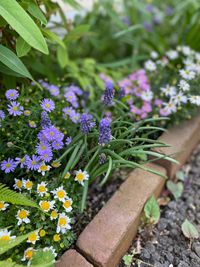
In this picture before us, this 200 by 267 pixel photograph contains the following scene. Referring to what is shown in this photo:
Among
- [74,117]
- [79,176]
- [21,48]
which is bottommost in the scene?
[79,176]

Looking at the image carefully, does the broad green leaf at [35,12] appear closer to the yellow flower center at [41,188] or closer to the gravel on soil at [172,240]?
the yellow flower center at [41,188]

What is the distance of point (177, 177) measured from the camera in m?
1.84

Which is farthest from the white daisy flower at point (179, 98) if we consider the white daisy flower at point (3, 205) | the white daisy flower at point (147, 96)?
the white daisy flower at point (3, 205)

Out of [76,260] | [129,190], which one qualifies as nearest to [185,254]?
[129,190]

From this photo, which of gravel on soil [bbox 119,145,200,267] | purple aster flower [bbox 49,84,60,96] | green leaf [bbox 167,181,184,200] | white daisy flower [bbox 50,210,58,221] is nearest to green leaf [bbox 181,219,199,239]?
gravel on soil [bbox 119,145,200,267]

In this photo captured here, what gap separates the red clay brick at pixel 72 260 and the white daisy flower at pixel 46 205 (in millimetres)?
185

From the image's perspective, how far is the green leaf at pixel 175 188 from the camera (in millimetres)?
1731

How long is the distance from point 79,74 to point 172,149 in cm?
75

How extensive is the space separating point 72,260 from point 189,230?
1.79 feet

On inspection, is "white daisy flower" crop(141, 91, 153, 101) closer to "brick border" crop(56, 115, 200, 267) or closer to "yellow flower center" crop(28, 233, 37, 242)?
"brick border" crop(56, 115, 200, 267)

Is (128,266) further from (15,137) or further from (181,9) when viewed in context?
(181,9)

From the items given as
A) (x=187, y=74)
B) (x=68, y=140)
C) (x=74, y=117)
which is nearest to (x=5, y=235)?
(x=68, y=140)

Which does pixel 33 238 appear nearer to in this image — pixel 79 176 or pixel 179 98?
pixel 79 176

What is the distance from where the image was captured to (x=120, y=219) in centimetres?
144
